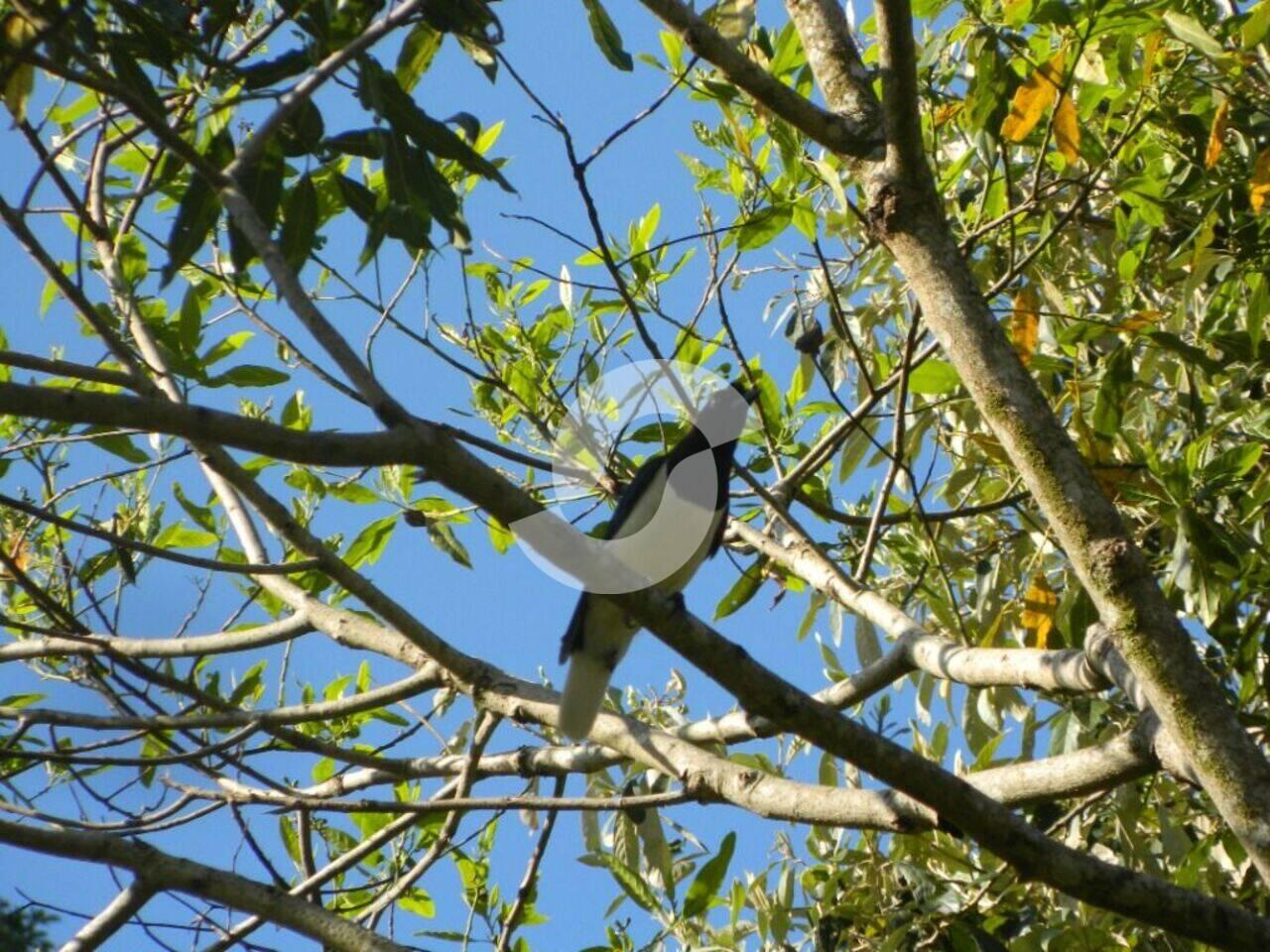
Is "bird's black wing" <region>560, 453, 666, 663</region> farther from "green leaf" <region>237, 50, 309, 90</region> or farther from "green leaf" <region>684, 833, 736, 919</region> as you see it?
"green leaf" <region>237, 50, 309, 90</region>

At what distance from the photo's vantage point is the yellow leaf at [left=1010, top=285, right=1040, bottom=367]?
3506 mm

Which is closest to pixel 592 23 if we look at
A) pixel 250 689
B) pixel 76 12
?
pixel 76 12

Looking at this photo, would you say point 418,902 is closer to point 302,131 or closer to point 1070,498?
point 302,131

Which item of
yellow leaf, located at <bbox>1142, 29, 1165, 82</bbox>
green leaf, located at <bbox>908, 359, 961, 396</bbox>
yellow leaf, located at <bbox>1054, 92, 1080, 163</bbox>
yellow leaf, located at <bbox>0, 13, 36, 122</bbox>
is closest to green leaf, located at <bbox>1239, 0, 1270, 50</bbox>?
yellow leaf, located at <bbox>1142, 29, 1165, 82</bbox>

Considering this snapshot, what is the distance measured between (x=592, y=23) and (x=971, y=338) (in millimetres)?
1049

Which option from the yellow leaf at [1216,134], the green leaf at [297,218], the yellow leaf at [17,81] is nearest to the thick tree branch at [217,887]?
the green leaf at [297,218]

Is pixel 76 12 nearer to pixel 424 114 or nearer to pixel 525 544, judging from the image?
pixel 424 114

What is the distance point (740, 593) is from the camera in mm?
3953

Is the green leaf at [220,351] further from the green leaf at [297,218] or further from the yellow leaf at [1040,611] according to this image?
the yellow leaf at [1040,611]

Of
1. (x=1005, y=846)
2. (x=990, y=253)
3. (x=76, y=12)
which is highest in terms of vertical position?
(x=990, y=253)

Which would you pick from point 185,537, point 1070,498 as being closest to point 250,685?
point 185,537

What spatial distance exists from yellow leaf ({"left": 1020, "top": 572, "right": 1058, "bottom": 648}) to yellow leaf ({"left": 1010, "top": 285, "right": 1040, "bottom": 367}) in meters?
0.53

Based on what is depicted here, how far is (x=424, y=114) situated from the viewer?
8.87 ft

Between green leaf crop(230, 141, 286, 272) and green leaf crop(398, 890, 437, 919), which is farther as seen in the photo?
green leaf crop(398, 890, 437, 919)
